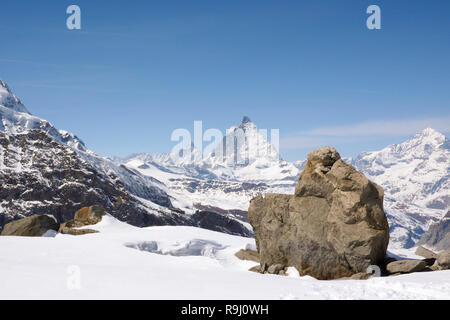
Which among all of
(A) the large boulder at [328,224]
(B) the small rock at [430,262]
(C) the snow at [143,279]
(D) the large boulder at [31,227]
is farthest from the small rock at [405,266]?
(D) the large boulder at [31,227]

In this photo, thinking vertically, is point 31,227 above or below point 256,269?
above

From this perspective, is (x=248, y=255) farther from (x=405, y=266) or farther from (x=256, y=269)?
(x=405, y=266)

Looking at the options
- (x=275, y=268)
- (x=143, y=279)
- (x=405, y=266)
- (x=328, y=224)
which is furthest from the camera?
(x=275, y=268)

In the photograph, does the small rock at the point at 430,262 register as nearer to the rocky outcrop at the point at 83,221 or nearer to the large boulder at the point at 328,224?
the large boulder at the point at 328,224

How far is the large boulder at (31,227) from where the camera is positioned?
42.4 m

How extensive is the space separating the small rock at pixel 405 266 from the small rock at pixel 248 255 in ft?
35.7

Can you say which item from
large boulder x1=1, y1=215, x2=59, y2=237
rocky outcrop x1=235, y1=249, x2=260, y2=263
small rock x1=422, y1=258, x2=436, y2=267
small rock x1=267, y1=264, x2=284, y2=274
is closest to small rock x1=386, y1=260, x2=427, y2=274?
small rock x1=422, y1=258, x2=436, y2=267

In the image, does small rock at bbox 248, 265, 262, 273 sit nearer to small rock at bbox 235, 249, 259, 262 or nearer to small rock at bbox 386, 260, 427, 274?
small rock at bbox 235, 249, 259, 262

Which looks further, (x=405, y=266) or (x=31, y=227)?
(x=31, y=227)

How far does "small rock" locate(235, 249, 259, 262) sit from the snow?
82 centimetres

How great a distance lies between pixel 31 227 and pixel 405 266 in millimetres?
33114

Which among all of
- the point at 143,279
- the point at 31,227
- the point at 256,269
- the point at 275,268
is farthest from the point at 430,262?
the point at 31,227

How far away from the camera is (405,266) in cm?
2870
